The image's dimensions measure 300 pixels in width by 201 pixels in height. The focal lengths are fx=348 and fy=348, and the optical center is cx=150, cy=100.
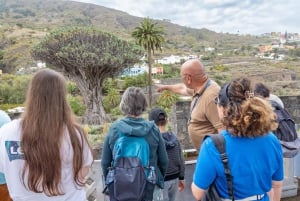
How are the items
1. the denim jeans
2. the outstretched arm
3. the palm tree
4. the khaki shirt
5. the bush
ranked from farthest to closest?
1. the palm tree
2. the bush
3. the outstretched arm
4. the denim jeans
5. the khaki shirt

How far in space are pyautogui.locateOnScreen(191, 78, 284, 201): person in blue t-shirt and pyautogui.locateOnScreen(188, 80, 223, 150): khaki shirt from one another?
2.09 ft

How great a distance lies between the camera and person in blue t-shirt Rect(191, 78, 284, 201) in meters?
1.33

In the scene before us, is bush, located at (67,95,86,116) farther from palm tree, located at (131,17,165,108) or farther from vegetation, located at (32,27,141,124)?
palm tree, located at (131,17,165,108)

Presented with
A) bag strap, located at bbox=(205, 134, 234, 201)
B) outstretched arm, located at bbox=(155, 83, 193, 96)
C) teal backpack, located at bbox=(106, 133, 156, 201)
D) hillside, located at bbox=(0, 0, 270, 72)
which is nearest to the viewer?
bag strap, located at bbox=(205, 134, 234, 201)

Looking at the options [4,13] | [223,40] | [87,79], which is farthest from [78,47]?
[4,13]

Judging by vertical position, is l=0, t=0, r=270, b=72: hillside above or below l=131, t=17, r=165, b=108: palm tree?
above

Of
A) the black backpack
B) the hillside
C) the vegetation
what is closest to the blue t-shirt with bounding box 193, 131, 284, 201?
the black backpack

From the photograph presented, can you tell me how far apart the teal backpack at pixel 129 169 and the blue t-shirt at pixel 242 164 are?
49 centimetres

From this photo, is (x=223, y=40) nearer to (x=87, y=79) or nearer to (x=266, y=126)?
(x=87, y=79)

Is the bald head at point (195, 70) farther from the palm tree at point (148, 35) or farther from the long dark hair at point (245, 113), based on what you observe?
the palm tree at point (148, 35)

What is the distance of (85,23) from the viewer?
64.8 meters

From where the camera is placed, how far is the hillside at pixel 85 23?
5788cm

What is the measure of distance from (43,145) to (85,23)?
66.1 m

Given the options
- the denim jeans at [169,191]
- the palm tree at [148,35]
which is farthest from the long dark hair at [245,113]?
the palm tree at [148,35]
